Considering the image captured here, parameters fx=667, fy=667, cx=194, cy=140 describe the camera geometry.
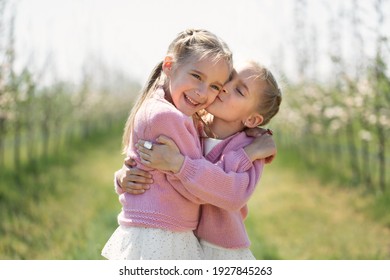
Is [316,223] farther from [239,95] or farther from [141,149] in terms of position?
[141,149]

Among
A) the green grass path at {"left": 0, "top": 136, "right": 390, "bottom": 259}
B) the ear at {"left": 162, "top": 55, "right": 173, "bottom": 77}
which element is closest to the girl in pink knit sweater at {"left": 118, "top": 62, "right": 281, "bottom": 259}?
the ear at {"left": 162, "top": 55, "right": 173, "bottom": 77}

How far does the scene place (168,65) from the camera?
9.27ft

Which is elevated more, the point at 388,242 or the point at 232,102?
the point at 232,102

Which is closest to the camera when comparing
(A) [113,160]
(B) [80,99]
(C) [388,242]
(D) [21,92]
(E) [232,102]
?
(E) [232,102]

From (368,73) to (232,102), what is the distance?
4.94 metres

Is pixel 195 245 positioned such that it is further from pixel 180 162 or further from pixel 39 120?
pixel 39 120

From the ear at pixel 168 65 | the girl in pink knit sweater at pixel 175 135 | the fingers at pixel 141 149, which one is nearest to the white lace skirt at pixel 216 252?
the girl in pink knit sweater at pixel 175 135

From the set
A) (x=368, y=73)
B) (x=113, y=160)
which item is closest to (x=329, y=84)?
(x=368, y=73)

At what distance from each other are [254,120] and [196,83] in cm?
33

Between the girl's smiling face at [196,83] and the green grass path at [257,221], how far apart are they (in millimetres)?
2199

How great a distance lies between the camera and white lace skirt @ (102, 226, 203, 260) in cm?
273

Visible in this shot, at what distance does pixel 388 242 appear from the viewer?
5918mm

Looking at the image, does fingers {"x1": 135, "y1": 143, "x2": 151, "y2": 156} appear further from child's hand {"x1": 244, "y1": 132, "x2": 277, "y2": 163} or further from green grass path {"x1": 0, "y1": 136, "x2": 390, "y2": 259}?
green grass path {"x1": 0, "y1": 136, "x2": 390, "y2": 259}

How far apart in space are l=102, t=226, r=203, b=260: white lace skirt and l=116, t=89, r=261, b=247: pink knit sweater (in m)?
0.03
